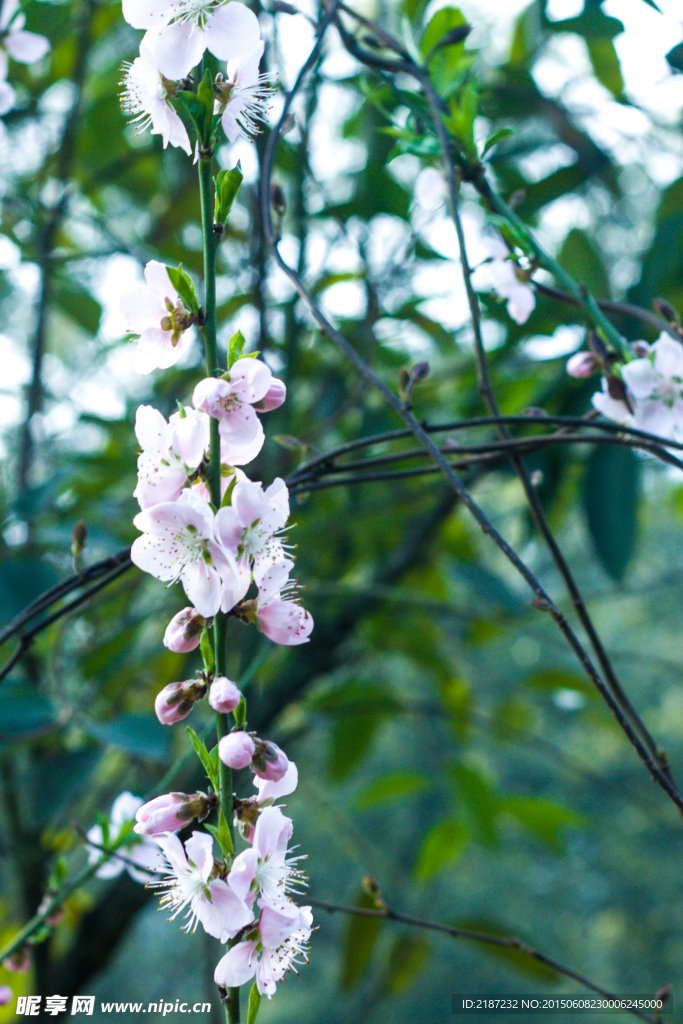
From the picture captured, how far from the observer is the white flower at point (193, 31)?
24 cm

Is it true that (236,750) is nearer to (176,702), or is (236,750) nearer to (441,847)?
(176,702)

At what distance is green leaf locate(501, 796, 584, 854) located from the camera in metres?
0.92

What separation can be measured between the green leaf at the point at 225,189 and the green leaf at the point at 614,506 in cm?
52

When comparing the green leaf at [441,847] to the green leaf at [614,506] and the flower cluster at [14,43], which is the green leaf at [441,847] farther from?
the flower cluster at [14,43]

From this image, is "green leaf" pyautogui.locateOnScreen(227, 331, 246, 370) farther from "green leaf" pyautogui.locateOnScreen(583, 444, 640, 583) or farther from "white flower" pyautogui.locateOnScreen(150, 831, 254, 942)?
"green leaf" pyautogui.locateOnScreen(583, 444, 640, 583)

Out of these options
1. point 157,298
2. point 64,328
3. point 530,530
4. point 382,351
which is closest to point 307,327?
point 382,351

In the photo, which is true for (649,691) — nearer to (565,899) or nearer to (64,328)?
(565,899)

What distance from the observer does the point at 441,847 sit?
3.18ft

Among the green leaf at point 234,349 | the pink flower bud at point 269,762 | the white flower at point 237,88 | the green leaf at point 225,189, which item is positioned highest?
the white flower at point 237,88

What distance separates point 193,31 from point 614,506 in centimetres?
54

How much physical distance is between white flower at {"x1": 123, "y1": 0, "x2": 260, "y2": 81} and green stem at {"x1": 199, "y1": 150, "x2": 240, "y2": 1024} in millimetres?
43

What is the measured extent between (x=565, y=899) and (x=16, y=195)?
5.69 meters

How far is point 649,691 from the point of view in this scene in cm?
575

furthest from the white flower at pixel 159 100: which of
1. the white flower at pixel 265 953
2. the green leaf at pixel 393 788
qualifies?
the green leaf at pixel 393 788
